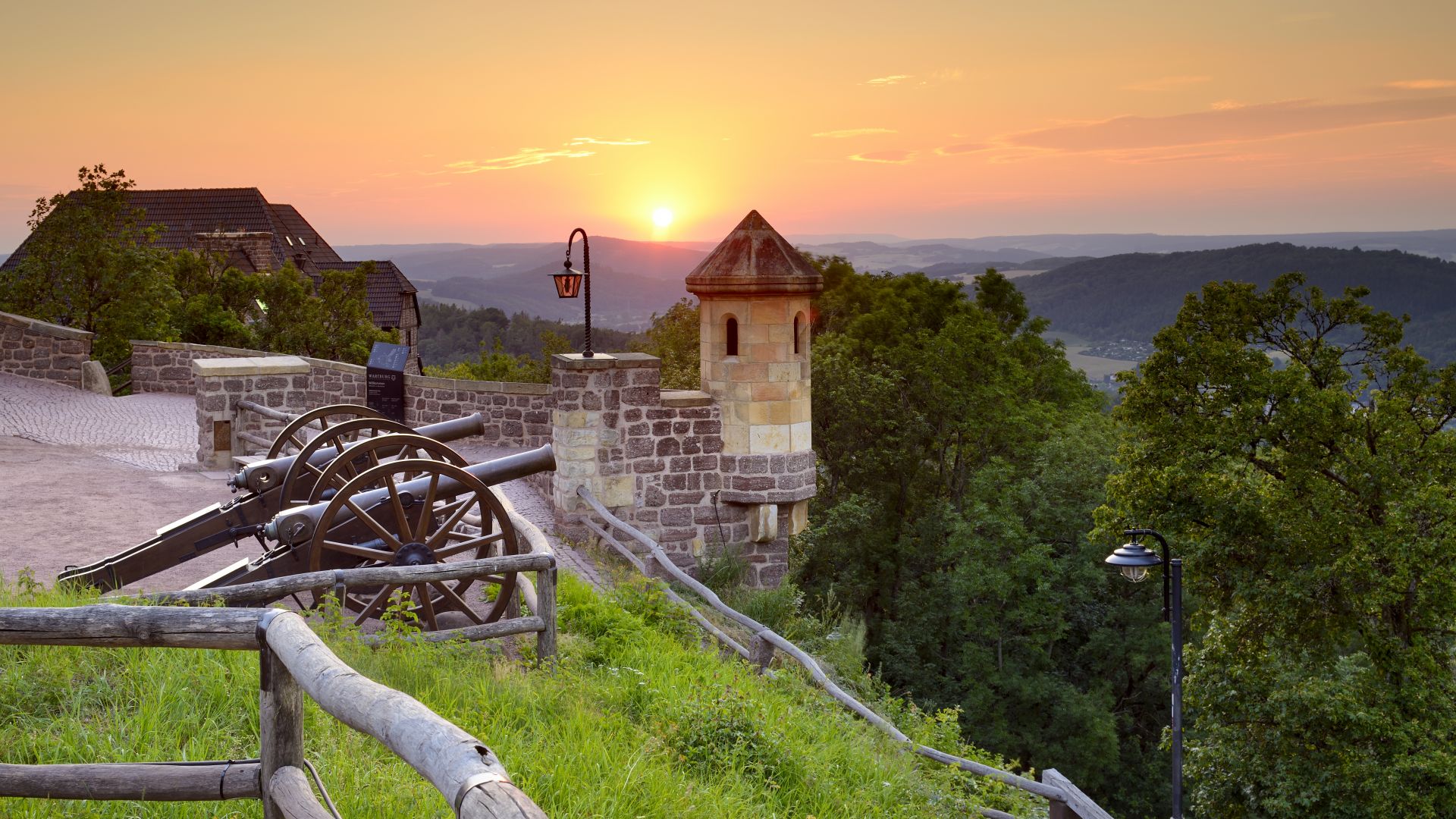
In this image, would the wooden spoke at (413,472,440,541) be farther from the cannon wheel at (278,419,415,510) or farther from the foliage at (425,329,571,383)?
the foliage at (425,329,571,383)

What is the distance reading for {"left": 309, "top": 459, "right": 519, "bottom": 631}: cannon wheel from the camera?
640cm

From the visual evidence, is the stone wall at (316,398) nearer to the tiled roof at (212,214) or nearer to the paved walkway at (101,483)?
the paved walkway at (101,483)

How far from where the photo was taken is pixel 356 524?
665cm

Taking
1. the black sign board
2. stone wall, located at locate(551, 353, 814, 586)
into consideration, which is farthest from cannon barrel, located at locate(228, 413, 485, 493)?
the black sign board

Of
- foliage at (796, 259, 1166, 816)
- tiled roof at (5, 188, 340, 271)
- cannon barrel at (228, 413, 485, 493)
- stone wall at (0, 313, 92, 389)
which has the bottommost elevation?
foliage at (796, 259, 1166, 816)

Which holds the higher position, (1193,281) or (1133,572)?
(1193,281)

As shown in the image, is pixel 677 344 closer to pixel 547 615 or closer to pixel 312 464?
pixel 312 464

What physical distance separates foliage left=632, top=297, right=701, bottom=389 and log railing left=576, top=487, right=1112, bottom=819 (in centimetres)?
1695

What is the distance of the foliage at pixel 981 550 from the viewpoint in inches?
930

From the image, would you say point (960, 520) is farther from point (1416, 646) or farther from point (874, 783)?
point (874, 783)

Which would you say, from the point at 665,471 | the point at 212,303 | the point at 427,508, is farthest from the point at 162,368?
the point at 427,508

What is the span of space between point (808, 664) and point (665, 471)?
462 cm

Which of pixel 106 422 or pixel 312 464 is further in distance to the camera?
pixel 106 422

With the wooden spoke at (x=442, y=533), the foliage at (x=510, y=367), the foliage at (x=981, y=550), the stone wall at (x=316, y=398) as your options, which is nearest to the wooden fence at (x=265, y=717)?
the wooden spoke at (x=442, y=533)
